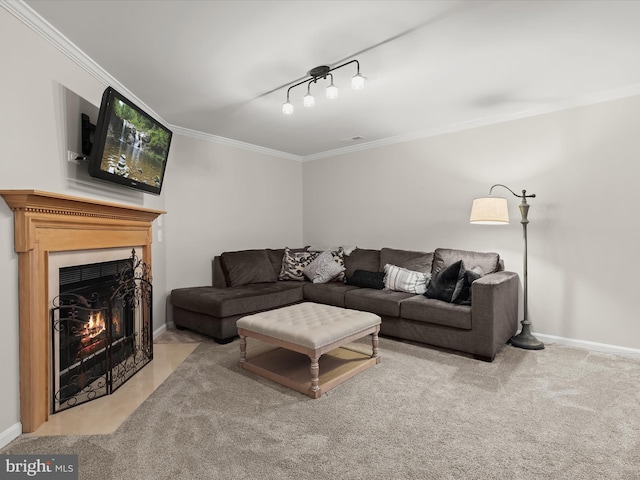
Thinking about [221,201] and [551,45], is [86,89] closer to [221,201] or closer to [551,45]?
[221,201]

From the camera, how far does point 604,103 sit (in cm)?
327

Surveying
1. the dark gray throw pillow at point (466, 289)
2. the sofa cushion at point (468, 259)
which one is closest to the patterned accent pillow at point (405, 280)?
the sofa cushion at point (468, 259)

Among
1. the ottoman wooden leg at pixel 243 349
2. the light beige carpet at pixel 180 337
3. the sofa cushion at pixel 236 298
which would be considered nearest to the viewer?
the ottoman wooden leg at pixel 243 349

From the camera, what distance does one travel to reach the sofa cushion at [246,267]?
4.43 metres

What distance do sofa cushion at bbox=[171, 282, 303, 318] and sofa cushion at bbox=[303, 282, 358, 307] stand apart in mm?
119

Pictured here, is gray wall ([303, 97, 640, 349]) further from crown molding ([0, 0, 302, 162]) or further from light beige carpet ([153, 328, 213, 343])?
crown molding ([0, 0, 302, 162])

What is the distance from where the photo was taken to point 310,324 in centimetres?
272

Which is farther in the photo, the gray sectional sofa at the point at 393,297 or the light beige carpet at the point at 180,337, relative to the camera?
the light beige carpet at the point at 180,337

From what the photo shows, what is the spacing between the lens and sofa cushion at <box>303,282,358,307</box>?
13.6 ft

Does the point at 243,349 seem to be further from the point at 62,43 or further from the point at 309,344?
the point at 62,43

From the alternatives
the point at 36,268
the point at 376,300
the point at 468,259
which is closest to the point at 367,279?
the point at 376,300

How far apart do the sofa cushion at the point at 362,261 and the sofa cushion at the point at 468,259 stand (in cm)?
79

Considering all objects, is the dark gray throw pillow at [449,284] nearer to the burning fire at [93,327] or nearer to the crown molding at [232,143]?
the burning fire at [93,327]

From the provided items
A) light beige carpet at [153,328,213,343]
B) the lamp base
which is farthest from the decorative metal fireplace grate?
the lamp base
